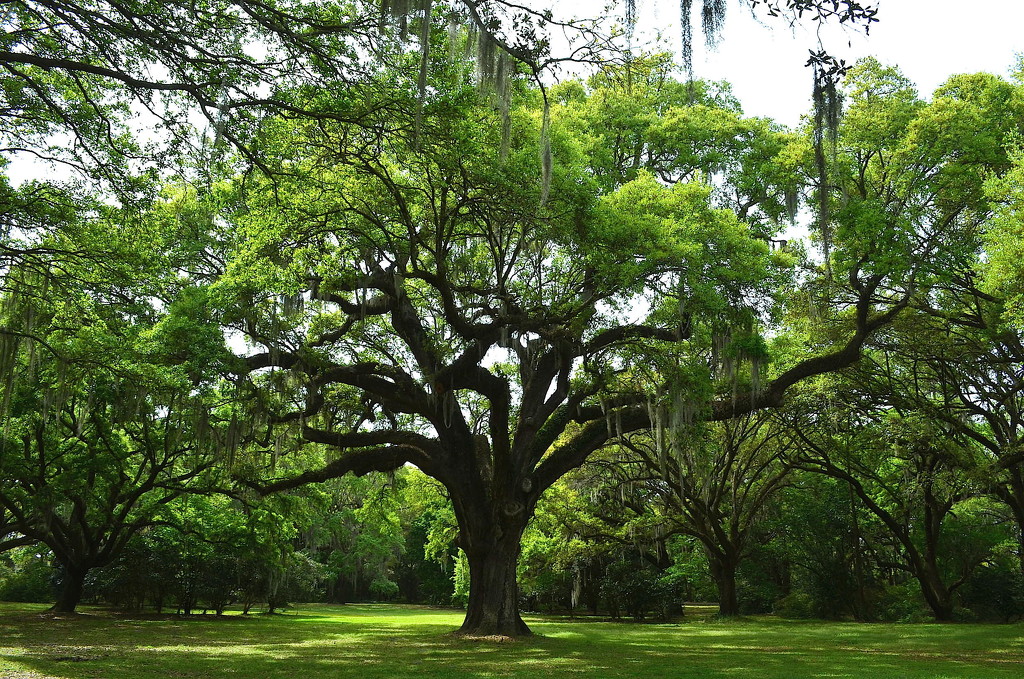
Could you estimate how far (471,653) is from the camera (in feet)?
43.9

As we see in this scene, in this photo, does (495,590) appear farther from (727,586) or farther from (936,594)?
(936,594)

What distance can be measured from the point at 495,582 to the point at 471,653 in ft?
12.5

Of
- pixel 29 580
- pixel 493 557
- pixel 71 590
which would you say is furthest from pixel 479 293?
pixel 29 580

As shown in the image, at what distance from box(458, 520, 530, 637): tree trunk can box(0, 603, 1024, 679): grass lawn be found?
28.8 inches

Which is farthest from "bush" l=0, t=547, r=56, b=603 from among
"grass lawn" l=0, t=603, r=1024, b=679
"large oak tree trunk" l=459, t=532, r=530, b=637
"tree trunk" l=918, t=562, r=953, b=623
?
"tree trunk" l=918, t=562, r=953, b=623

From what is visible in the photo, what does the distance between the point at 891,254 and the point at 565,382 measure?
23.0 ft

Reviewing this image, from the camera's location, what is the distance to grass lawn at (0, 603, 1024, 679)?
10.3m

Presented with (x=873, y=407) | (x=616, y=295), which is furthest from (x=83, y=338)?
(x=873, y=407)

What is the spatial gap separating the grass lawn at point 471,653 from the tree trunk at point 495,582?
73cm

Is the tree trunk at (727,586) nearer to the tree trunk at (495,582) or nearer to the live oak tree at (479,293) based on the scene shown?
the live oak tree at (479,293)

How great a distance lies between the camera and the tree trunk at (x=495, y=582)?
16906 mm

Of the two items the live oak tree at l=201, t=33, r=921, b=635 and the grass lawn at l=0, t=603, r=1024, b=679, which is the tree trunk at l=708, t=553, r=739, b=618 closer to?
the grass lawn at l=0, t=603, r=1024, b=679

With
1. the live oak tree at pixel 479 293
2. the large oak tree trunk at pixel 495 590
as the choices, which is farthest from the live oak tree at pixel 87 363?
the large oak tree trunk at pixel 495 590

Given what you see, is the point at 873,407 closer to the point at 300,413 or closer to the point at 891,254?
the point at 891,254
